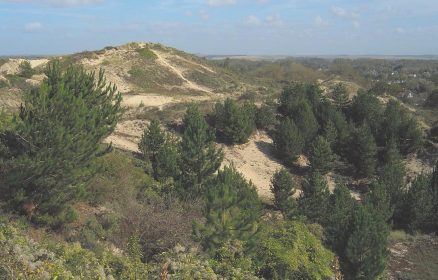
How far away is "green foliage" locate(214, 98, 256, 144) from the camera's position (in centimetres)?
3105

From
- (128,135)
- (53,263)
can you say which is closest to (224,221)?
(53,263)

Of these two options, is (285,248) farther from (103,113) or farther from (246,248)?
(103,113)

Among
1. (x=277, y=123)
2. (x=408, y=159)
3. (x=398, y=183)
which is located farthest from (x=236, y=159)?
(x=408, y=159)

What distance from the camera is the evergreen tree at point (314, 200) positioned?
21547 mm

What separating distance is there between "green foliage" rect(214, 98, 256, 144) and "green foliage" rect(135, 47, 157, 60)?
3229 centimetres

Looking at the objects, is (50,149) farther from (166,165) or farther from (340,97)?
(340,97)

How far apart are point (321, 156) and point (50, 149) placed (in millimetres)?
20338

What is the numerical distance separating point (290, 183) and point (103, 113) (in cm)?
1172

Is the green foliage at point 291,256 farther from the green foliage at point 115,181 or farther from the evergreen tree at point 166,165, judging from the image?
the evergreen tree at point 166,165

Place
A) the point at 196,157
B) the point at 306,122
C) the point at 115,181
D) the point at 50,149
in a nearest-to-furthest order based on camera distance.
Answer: the point at 50,149
the point at 115,181
the point at 196,157
the point at 306,122

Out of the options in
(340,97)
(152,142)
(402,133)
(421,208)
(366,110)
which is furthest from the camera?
(340,97)

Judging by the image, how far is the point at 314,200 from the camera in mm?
21938

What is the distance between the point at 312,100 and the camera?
37.3 metres

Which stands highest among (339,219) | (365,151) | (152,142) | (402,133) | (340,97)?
(340,97)
